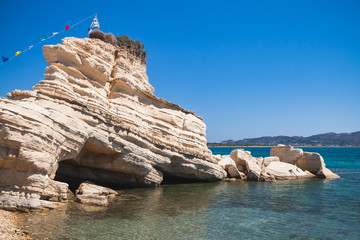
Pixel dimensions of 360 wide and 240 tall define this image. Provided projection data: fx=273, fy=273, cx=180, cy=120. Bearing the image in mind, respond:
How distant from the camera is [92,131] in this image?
1834 cm

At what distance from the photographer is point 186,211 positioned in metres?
15.9

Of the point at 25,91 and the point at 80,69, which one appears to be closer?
the point at 25,91

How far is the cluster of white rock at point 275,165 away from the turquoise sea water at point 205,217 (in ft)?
28.0

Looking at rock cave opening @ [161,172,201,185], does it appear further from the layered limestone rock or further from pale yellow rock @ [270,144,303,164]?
pale yellow rock @ [270,144,303,164]

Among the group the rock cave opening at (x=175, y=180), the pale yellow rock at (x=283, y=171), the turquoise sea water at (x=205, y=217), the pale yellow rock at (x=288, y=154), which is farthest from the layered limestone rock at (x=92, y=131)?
the pale yellow rock at (x=288, y=154)

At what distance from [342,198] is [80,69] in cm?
2233

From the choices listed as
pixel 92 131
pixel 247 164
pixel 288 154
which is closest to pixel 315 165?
pixel 288 154

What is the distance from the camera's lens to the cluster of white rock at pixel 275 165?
30.7m

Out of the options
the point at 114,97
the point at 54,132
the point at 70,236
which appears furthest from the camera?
the point at 114,97

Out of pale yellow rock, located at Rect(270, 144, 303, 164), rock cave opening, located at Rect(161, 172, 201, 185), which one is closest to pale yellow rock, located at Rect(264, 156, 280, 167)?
pale yellow rock, located at Rect(270, 144, 303, 164)

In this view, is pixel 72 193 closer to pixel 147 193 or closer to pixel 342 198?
pixel 147 193

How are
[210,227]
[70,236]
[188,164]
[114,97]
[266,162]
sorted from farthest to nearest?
[266,162], [188,164], [114,97], [210,227], [70,236]

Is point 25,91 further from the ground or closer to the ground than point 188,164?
further from the ground

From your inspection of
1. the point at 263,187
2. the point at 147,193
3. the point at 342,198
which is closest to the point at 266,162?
the point at 263,187
